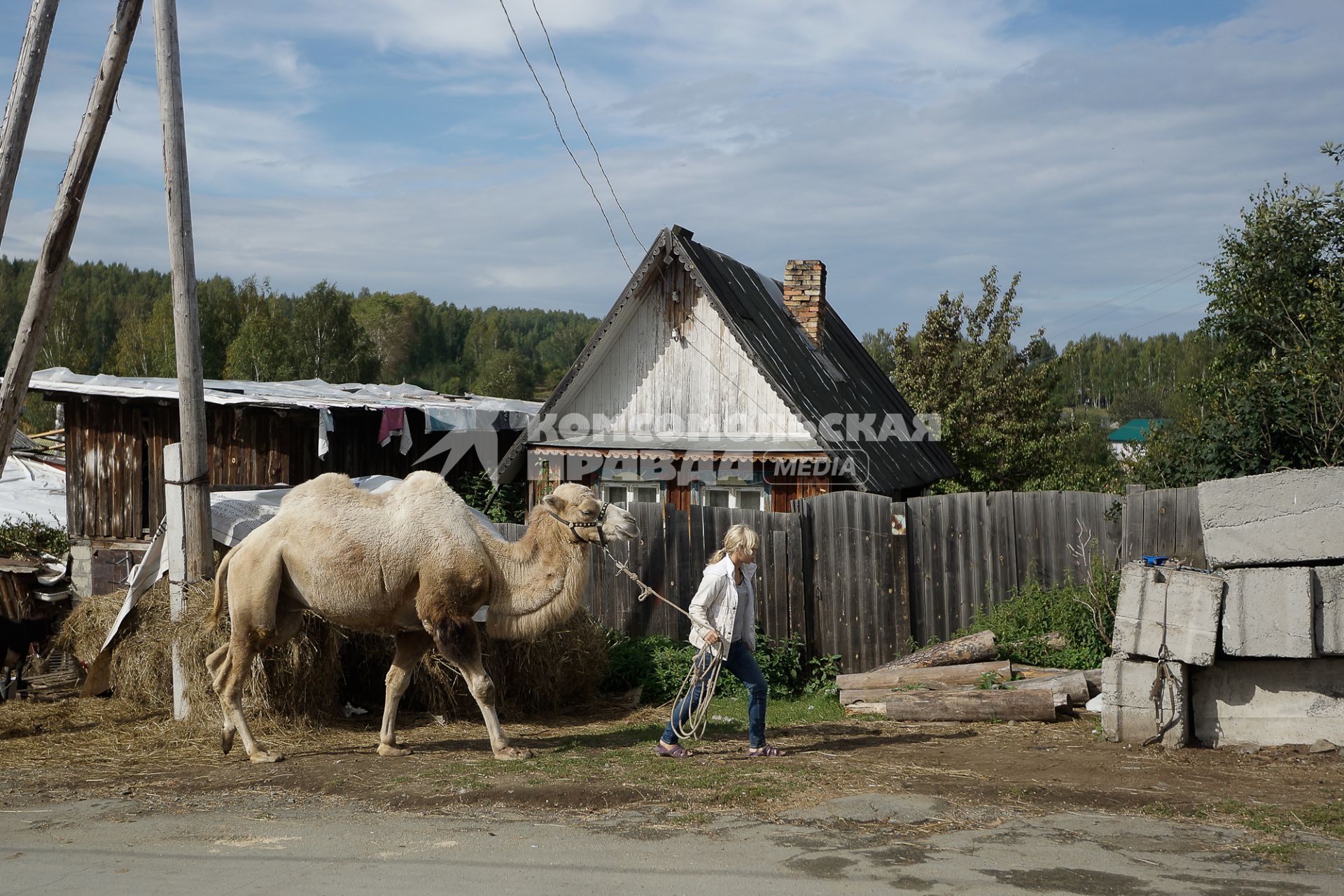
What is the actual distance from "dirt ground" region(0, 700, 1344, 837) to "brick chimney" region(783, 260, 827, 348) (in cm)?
1105

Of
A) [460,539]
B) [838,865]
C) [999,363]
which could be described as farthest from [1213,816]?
[999,363]

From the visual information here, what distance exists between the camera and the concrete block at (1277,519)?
8766 mm

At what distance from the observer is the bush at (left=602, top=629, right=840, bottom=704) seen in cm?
1191

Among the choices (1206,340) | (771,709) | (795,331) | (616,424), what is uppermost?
(1206,340)

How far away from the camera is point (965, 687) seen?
1059 centimetres

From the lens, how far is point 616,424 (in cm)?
1789

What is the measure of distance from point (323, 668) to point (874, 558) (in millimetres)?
5906

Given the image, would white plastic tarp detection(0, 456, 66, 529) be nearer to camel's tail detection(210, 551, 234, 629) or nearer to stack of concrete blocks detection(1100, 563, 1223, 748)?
camel's tail detection(210, 551, 234, 629)

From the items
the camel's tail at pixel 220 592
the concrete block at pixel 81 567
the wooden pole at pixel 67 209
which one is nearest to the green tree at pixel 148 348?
the concrete block at pixel 81 567

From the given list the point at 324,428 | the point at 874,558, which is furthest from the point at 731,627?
the point at 324,428

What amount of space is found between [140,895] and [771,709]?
22.5ft

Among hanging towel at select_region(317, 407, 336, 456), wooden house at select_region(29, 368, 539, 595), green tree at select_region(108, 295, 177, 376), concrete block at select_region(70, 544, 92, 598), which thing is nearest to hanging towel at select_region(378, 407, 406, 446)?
wooden house at select_region(29, 368, 539, 595)

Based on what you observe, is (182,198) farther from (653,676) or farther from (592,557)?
(653,676)

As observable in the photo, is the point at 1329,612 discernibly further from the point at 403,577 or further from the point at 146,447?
the point at 146,447
